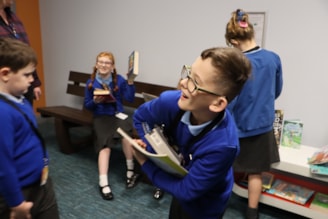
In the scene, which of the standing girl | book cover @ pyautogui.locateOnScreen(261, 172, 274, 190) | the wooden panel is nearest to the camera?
the standing girl

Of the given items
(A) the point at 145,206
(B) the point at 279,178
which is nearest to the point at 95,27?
(A) the point at 145,206

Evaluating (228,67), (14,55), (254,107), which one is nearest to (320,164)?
(254,107)

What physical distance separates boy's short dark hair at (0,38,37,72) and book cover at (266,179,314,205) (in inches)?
80.2

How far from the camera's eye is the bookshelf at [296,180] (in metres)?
2.22

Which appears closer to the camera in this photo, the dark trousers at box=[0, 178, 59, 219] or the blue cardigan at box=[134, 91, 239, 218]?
the blue cardigan at box=[134, 91, 239, 218]

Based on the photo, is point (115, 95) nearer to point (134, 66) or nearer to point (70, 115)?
point (134, 66)

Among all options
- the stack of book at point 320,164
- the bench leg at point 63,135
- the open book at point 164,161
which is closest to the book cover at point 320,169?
the stack of book at point 320,164

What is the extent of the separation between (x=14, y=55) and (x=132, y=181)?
1.80 metres

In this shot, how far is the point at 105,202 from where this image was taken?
254cm

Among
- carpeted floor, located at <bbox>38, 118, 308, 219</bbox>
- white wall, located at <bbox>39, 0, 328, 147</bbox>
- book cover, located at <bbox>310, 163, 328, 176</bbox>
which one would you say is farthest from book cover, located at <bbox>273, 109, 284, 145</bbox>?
carpeted floor, located at <bbox>38, 118, 308, 219</bbox>

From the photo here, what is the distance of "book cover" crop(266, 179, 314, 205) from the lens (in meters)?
2.37

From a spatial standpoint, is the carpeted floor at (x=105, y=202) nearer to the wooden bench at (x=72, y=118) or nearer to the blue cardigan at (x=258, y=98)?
the wooden bench at (x=72, y=118)

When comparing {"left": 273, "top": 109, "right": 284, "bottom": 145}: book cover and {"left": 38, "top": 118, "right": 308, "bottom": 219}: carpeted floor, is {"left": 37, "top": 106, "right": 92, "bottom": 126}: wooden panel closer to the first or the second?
{"left": 38, "top": 118, "right": 308, "bottom": 219}: carpeted floor

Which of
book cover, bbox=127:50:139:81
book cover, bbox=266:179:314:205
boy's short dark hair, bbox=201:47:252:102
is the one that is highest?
boy's short dark hair, bbox=201:47:252:102
